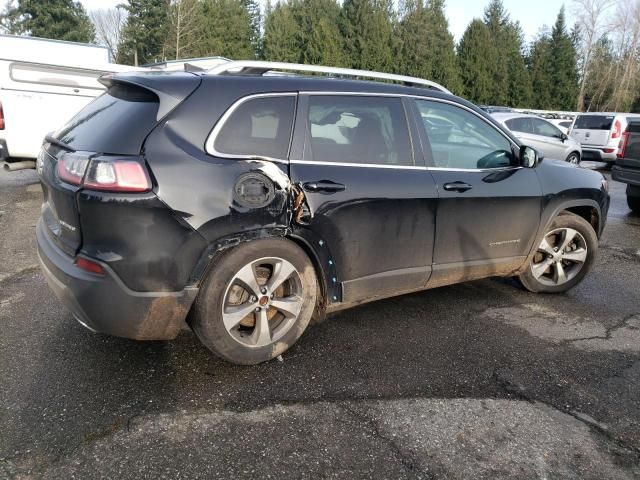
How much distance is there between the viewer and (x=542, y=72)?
45.8m

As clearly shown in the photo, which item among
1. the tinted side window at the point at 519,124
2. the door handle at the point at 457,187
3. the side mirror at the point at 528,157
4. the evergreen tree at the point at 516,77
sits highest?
the evergreen tree at the point at 516,77

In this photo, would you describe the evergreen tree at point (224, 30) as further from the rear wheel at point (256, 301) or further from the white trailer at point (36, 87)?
the rear wheel at point (256, 301)

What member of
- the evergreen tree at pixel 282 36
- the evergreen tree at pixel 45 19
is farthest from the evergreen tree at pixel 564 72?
the evergreen tree at pixel 45 19

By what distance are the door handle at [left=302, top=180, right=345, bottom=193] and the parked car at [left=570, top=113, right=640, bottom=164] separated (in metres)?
15.5

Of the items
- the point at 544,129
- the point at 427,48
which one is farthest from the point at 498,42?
the point at 544,129

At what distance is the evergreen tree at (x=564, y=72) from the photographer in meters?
46.2

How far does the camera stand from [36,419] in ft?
8.67

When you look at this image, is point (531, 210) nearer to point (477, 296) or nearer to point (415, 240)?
point (477, 296)

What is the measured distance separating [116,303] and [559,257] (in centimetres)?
369

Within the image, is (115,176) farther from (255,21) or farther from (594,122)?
(255,21)

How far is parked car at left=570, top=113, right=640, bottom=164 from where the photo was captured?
53.7 feet

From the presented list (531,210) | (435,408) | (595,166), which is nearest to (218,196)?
(435,408)

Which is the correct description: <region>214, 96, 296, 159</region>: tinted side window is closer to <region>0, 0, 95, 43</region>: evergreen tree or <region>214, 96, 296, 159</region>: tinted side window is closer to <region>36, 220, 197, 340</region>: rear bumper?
<region>36, 220, 197, 340</region>: rear bumper

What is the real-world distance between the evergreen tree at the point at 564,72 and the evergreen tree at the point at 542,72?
35cm
